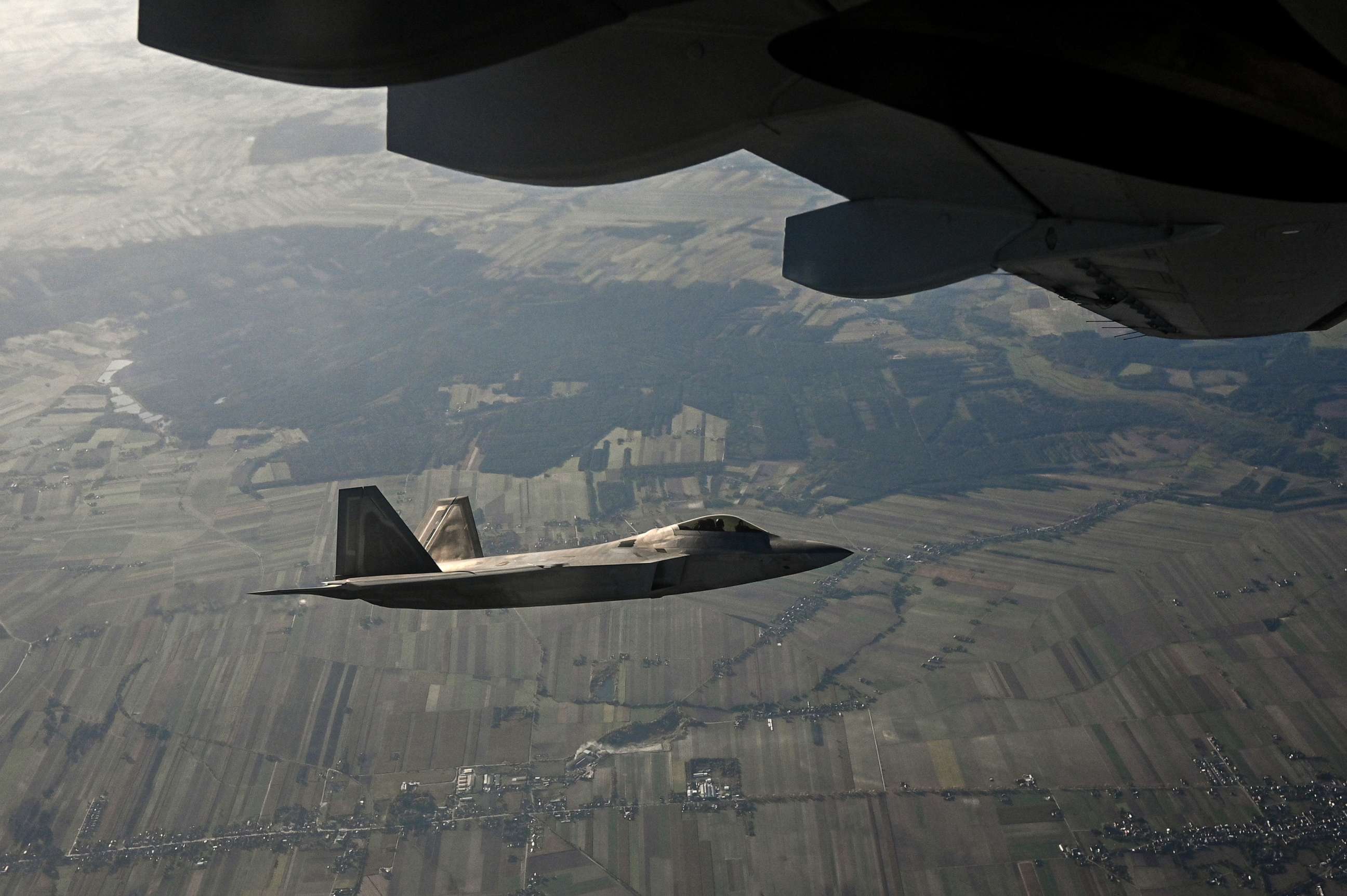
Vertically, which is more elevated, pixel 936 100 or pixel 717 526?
pixel 936 100

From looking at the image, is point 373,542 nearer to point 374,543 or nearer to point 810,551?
point 374,543

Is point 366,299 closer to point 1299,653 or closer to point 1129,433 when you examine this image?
point 1129,433

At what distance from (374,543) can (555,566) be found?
15.3 feet

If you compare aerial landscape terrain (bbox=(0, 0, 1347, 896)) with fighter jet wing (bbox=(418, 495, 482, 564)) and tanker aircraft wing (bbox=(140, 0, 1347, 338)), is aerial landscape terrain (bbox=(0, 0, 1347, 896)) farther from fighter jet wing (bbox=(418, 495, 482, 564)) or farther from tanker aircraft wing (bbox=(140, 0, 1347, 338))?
tanker aircraft wing (bbox=(140, 0, 1347, 338))

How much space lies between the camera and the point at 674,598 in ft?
280

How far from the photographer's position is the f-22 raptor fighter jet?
19.9 metres

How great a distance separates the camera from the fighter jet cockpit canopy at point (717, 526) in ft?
68.5

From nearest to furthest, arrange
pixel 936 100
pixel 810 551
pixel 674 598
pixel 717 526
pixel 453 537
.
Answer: pixel 936 100, pixel 717 526, pixel 810 551, pixel 453 537, pixel 674 598

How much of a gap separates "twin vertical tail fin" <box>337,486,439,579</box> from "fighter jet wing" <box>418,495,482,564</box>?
2429 mm

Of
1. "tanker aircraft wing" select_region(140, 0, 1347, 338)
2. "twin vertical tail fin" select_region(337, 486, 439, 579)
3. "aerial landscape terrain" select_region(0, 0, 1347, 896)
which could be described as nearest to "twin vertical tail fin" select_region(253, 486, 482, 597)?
"twin vertical tail fin" select_region(337, 486, 439, 579)

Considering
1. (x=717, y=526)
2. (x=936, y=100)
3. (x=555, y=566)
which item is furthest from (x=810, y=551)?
(x=936, y=100)

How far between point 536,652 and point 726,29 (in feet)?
239

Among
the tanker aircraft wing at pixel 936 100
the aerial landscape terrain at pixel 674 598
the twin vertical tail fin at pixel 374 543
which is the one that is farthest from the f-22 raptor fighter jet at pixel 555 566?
the aerial landscape terrain at pixel 674 598

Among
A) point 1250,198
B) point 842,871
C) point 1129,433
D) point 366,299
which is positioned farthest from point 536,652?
point 366,299
